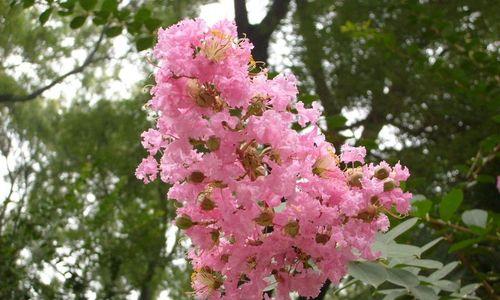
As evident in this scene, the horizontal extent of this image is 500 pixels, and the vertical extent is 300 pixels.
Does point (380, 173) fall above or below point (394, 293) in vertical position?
above

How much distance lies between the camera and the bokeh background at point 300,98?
4.81ft

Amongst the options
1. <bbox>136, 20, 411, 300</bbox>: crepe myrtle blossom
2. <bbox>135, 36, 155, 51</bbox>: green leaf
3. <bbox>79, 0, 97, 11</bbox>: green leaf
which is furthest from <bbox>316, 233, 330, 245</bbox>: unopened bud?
<bbox>79, 0, 97, 11</bbox>: green leaf

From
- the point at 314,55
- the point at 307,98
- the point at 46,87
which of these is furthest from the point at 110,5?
the point at 46,87

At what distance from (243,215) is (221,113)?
0.12 meters

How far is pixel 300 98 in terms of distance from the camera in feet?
4.10

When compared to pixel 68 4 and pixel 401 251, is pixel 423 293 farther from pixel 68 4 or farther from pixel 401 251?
pixel 68 4

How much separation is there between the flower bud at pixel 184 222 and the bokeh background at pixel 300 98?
0.10m

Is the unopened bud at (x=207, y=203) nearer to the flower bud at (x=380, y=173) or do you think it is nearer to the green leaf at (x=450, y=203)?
the flower bud at (x=380, y=173)

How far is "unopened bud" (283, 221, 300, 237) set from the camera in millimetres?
Result: 690

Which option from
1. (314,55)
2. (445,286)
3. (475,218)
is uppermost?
(445,286)

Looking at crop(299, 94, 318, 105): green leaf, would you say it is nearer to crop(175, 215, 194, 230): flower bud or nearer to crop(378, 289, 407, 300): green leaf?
crop(378, 289, 407, 300): green leaf

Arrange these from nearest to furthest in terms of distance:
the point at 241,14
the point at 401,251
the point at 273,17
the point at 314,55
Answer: the point at 401,251, the point at 241,14, the point at 273,17, the point at 314,55

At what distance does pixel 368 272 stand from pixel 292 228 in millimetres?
121

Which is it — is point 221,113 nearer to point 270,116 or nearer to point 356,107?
point 270,116
